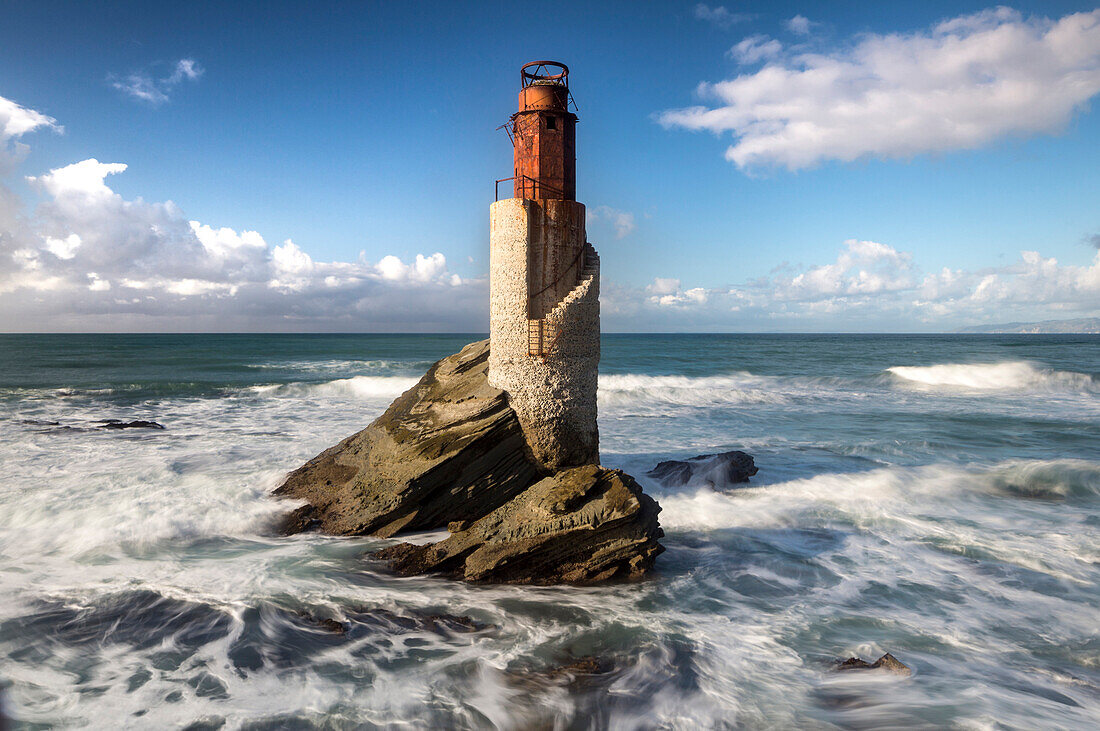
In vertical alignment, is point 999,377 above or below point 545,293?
below

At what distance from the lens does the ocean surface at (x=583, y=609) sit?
6.16 meters

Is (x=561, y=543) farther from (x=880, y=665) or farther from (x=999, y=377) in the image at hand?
(x=999, y=377)

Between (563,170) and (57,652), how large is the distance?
10.8 m

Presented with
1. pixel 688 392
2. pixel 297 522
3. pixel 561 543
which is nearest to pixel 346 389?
pixel 688 392

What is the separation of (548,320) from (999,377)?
142 ft

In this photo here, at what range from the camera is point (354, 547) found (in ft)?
32.8

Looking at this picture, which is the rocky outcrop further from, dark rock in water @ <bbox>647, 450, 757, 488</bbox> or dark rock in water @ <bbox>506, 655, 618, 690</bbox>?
dark rock in water @ <bbox>647, 450, 757, 488</bbox>

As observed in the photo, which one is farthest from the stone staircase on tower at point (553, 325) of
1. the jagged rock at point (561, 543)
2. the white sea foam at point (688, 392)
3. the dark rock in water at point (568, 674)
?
the white sea foam at point (688, 392)

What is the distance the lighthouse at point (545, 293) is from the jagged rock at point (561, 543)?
2.12 m

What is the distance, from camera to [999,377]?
1581 inches

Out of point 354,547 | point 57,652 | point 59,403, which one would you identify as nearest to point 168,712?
point 57,652

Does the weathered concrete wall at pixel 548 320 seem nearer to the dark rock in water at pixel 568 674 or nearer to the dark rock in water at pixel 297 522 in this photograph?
the dark rock in water at pixel 297 522

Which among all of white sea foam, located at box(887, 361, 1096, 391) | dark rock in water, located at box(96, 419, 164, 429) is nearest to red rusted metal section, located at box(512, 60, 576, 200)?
dark rock in water, located at box(96, 419, 164, 429)

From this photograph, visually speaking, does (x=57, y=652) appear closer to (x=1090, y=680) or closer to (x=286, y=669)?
(x=286, y=669)
